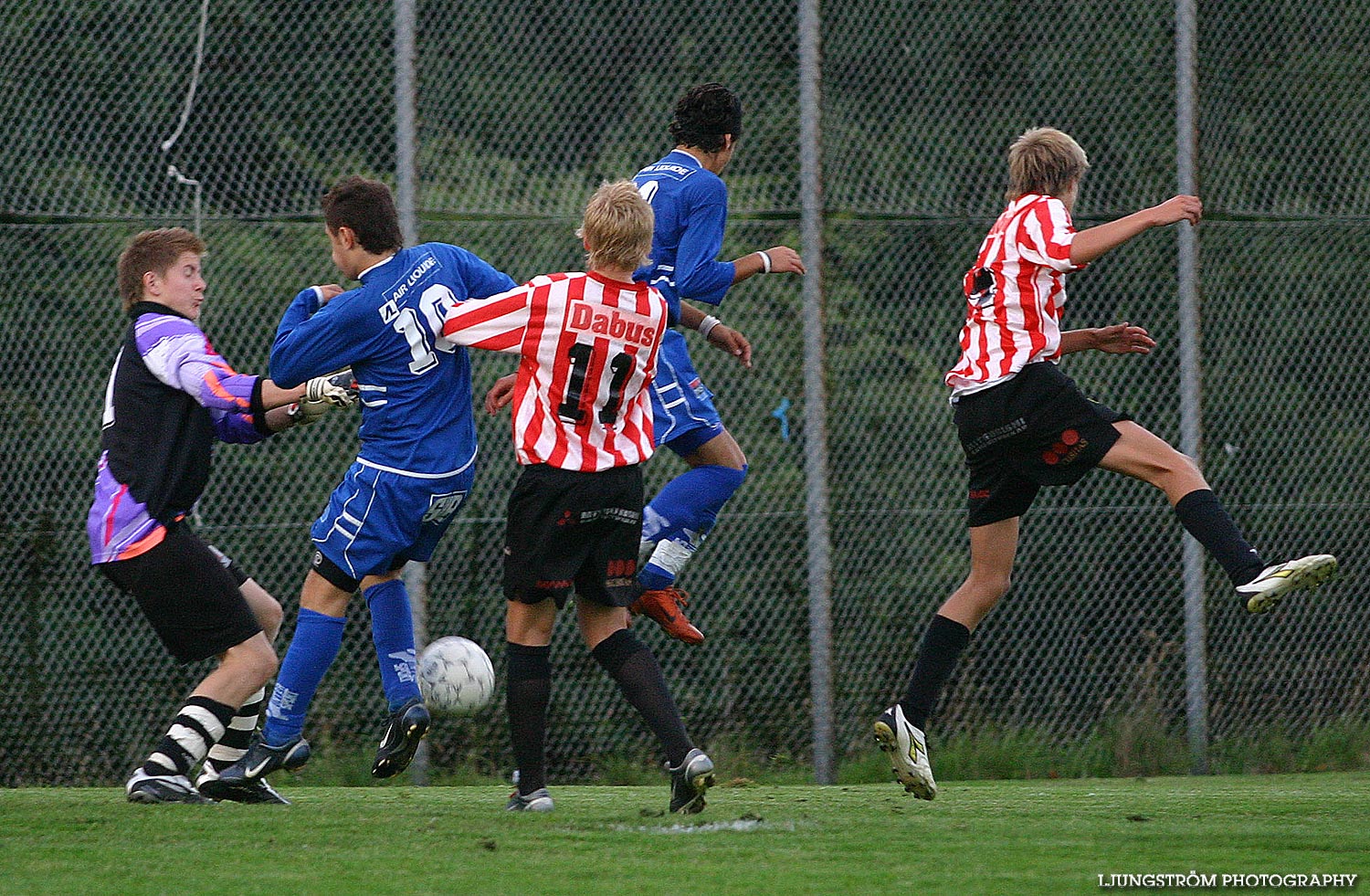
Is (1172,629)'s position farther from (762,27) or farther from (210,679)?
(210,679)

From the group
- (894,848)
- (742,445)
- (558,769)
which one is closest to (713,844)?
(894,848)

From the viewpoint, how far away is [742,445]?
813 centimetres

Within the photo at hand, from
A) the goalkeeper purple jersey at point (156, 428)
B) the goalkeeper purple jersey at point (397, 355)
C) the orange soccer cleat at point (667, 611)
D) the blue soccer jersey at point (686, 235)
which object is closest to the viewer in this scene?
the goalkeeper purple jersey at point (156, 428)

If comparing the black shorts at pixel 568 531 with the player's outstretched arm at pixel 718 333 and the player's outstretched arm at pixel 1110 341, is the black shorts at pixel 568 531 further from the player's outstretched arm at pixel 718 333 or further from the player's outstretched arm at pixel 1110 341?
the player's outstretched arm at pixel 1110 341

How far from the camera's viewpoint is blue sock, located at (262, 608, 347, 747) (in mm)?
4902

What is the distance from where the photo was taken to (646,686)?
443 centimetres

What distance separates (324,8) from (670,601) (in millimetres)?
3912

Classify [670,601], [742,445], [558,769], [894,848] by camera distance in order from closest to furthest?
[894,848] → [670,601] → [558,769] → [742,445]

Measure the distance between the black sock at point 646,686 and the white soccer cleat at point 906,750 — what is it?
0.89 metres

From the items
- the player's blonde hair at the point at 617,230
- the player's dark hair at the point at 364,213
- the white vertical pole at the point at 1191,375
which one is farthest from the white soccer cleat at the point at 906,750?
the white vertical pole at the point at 1191,375

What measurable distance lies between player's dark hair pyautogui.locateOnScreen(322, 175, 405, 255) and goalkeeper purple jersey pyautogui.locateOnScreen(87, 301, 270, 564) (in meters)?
0.55

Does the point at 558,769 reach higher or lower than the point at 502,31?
lower

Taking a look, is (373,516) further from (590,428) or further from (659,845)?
(659,845)

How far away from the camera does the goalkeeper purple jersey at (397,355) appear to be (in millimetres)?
4781
